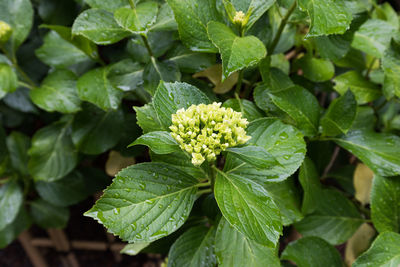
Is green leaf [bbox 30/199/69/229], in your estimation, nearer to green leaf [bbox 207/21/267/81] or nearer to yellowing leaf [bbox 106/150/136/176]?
yellowing leaf [bbox 106/150/136/176]

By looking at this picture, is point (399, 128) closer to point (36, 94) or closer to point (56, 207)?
point (36, 94)

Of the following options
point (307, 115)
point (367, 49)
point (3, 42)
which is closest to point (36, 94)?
point (3, 42)

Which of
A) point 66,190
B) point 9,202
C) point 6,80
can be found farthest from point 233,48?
point 9,202

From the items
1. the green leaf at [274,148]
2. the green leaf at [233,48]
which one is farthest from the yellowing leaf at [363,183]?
the green leaf at [233,48]

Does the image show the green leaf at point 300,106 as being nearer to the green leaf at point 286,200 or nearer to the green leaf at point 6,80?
the green leaf at point 286,200

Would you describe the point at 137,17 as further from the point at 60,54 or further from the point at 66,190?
the point at 66,190

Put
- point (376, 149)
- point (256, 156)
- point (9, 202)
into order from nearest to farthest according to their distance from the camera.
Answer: point (256, 156) → point (376, 149) → point (9, 202)

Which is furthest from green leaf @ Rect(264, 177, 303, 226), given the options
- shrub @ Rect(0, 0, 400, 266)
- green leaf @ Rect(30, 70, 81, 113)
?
green leaf @ Rect(30, 70, 81, 113)
